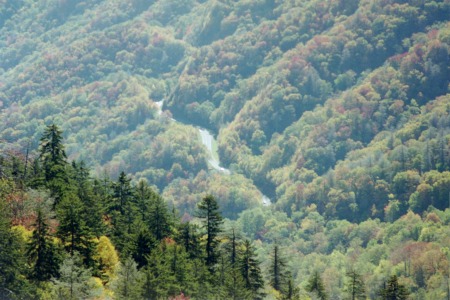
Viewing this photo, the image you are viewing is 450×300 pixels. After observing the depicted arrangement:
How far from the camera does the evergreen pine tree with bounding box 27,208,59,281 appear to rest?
311ft

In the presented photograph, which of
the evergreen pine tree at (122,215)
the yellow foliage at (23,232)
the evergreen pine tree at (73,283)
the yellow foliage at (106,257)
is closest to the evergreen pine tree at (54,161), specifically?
the evergreen pine tree at (122,215)

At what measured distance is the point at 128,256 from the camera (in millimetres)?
104625

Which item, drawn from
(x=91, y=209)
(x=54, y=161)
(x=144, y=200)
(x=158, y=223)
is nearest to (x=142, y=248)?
(x=91, y=209)

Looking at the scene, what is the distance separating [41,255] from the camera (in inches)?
3743

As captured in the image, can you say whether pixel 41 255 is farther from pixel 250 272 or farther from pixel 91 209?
pixel 250 272

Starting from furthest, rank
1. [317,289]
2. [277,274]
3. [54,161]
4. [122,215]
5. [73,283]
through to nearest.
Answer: [54,161] → [122,215] → [317,289] → [277,274] → [73,283]

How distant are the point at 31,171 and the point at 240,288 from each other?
36.6 metres

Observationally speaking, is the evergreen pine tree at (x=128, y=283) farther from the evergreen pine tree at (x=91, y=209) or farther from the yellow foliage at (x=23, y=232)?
the evergreen pine tree at (x=91, y=209)

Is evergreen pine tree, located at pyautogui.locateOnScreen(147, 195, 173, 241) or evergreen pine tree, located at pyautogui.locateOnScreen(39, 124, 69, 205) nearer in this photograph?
evergreen pine tree, located at pyautogui.locateOnScreen(147, 195, 173, 241)

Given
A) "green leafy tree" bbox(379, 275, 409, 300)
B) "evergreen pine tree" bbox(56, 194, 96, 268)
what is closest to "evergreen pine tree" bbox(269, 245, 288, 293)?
"green leafy tree" bbox(379, 275, 409, 300)

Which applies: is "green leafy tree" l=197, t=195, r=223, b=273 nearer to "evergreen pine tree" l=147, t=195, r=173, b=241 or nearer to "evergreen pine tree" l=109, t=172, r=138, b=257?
"evergreen pine tree" l=147, t=195, r=173, b=241

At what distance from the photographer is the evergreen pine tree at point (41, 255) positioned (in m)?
94.7

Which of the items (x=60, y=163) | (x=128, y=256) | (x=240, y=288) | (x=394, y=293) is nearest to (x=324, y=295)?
(x=394, y=293)

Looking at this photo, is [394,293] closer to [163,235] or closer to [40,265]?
[163,235]
